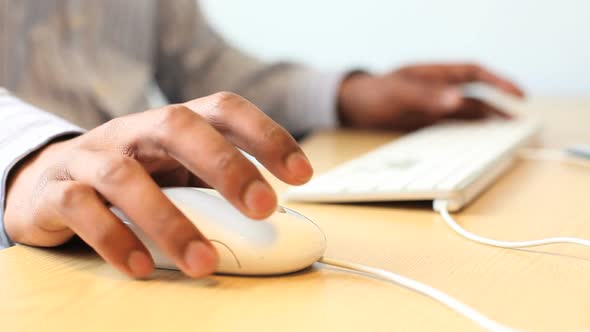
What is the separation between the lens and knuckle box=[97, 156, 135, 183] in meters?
0.37

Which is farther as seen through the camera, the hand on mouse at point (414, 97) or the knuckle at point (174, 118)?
the hand on mouse at point (414, 97)

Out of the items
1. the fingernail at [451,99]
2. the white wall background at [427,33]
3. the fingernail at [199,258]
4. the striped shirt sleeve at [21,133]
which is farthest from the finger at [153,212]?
the white wall background at [427,33]

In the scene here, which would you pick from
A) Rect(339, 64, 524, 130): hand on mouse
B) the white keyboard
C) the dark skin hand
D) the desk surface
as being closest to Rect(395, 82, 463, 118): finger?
Rect(339, 64, 524, 130): hand on mouse

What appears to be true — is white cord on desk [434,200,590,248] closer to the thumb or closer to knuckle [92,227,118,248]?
knuckle [92,227,118,248]

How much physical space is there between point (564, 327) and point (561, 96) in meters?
1.07

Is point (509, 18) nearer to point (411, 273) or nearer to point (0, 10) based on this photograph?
point (0, 10)

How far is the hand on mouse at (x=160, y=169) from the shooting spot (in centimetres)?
35

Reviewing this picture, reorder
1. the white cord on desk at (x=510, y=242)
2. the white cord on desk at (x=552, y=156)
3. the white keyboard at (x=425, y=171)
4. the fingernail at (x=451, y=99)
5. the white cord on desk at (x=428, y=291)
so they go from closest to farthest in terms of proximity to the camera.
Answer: the white cord on desk at (x=428, y=291) < the white cord on desk at (x=510, y=242) < the white keyboard at (x=425, y=171) < the white cord on desk at (x=552, y=156) < the fingernail at (x=451, y=99)

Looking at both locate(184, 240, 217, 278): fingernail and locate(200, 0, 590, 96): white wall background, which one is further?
locate(200, 0, 590, 96): white wall background

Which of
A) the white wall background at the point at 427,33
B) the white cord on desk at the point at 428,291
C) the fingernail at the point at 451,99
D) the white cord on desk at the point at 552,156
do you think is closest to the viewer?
the white cord on desk at the point at 428,291

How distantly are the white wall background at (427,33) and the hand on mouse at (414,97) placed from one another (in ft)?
1.18

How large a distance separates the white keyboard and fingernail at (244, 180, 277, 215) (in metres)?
0.20

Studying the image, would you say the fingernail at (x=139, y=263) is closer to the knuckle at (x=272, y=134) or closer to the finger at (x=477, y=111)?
the knuckle at (x=272, y=134)

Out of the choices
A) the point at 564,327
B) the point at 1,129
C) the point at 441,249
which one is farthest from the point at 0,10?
the point at 564,327
